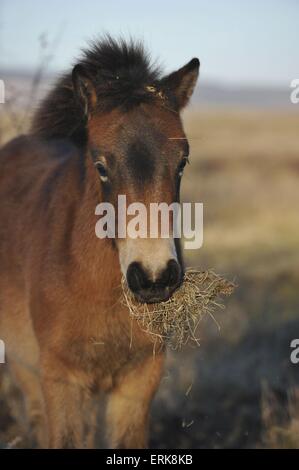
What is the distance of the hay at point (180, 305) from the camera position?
4.33 meters

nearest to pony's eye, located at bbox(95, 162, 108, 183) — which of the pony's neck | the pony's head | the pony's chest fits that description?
the pony's head

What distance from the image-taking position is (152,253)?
3.70m

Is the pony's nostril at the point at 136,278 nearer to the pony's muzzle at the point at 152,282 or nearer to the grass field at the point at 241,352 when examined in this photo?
the pony's muzzle at the point at 152,282

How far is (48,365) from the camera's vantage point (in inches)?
183

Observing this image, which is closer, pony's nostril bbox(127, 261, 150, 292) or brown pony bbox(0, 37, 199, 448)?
pony's nostril bbox(127, 261, 150, 292)

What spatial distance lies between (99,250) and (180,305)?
57 centimetres

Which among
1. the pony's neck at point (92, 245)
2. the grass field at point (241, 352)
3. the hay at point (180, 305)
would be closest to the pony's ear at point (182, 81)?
the grass field at point (241, 352)

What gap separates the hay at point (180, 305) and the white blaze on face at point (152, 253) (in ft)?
1.64

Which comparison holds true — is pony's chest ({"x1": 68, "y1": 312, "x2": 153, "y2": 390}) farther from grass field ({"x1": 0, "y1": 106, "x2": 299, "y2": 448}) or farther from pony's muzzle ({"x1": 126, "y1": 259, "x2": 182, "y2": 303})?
pony's muzzle ({"x1": 126, "y1": 259, "x2": 182, "y2": 303})

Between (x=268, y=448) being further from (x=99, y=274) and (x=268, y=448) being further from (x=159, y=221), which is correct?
(x=159, y=221)

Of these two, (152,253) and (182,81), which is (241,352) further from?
(152,253)

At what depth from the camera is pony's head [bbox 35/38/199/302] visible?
3.76 metres

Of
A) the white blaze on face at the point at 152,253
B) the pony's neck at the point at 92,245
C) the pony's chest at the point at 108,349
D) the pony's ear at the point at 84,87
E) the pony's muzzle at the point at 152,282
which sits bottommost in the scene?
the pony's chest at the point at 108,349
